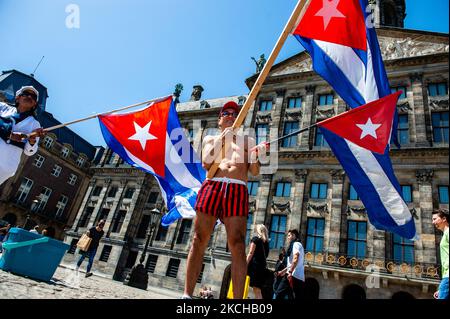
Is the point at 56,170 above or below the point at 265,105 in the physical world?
below

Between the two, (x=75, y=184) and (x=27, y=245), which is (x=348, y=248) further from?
(x=75, y=184)

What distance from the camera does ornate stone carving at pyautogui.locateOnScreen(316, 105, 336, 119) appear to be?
21.5 meters

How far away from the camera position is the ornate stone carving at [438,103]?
18.3 m

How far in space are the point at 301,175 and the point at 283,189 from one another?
172cm

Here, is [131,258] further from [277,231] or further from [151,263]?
[277,231]

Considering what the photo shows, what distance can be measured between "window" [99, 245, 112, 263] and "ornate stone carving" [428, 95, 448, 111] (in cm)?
2970

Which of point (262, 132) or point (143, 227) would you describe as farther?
point (143, 227)

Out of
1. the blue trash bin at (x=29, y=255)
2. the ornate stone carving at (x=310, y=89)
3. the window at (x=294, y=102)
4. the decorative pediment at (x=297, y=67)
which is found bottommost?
the blue trash bin at (x=29, y=255)

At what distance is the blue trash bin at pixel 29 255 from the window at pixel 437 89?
23.2m

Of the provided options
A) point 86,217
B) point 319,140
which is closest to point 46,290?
point 319,140

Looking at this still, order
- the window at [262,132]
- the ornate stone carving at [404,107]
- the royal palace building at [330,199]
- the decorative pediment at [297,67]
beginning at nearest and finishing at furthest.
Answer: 1. the royal palace building at [330,199]
2. the ornate stone carving at [404,107]
3. the window at [262,132]
4. the decorative pediment at [297,67]

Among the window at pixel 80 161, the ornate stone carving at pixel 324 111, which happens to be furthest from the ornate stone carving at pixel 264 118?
the window at pixel 80 161

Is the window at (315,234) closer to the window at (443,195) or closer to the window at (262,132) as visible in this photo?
the window at (443,195)

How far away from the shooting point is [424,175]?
16.9 m
